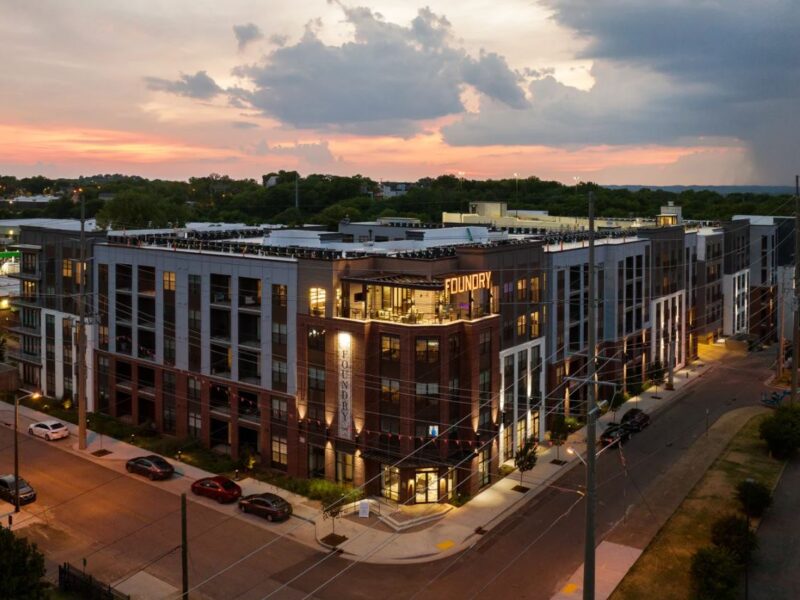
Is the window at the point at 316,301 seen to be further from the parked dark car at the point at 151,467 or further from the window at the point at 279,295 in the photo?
the parked dark car at the point at 151,467

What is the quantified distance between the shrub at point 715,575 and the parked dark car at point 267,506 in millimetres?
23247

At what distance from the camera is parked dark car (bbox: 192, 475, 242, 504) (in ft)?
156

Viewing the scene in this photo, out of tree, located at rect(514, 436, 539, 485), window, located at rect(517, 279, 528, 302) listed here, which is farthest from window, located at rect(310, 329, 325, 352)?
window, located at rect(517, 279, 528, 302)

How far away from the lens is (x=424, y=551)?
41.0 meters

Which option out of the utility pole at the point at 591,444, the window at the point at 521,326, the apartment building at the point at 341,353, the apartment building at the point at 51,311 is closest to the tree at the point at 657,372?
the apartment building at the point at 341,353

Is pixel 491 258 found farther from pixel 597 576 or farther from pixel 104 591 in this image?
pixel 104 591

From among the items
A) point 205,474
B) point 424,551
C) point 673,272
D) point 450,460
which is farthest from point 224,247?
point 673,272

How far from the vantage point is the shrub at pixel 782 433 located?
54625mm

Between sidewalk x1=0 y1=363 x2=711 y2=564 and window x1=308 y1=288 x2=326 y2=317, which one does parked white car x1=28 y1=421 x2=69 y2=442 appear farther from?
window x1=308 y1=288 x2=326 y2=317

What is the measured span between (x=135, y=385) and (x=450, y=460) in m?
30.0

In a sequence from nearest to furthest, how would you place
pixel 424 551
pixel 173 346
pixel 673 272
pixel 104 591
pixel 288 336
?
1. pixel 104 591
2. pixel 424 551
3. pixel 288 336
4. pixel 173 346
5. pixel 673 272

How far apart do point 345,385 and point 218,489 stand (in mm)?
10510

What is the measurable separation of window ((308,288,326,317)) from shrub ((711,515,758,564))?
89.4ft

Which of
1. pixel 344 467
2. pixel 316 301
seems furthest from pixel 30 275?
pixel 344 467
